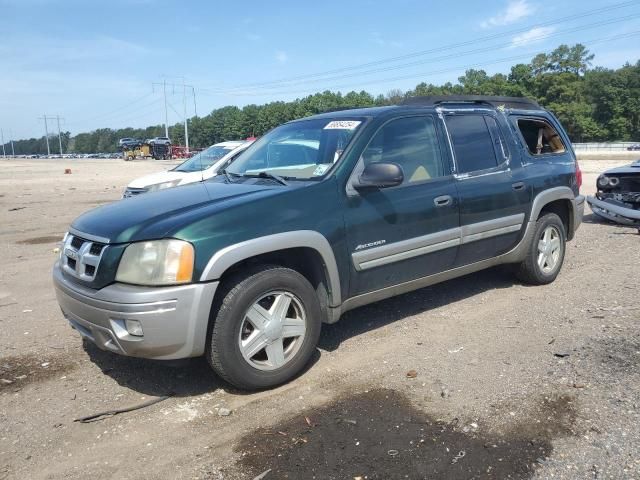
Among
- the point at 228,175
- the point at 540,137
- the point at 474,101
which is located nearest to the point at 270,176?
the point at 228,175

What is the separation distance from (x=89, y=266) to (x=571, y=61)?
320ft

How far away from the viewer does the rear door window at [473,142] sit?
4855mm

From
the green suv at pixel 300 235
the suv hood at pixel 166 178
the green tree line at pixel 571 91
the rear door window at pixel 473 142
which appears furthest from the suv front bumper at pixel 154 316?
the green tree line at pixel 571 91

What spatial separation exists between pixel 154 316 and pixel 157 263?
1.04 ft

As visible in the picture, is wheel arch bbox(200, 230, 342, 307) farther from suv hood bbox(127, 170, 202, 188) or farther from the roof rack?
suv hood bbox(127, 170, 202, 188)

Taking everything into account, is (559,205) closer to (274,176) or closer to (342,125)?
(342,125)

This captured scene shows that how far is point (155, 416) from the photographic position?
11.1 ft

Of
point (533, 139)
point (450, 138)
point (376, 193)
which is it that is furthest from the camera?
point (533, 139)

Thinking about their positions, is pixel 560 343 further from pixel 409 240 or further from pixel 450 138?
pixel 450 138

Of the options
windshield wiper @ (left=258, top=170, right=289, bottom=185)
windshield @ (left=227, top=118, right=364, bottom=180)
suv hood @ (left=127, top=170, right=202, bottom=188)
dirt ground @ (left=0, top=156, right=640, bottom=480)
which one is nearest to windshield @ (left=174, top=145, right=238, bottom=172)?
suv hood @ (left=127, top=170, right=202, bottom=188)

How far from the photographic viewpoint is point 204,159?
466 inches

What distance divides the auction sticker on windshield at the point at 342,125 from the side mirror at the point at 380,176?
52 cm

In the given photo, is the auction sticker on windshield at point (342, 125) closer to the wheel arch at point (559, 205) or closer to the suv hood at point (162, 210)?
the suv hood at point (162, 210)

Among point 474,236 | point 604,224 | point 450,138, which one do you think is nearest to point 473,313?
point 474,236
